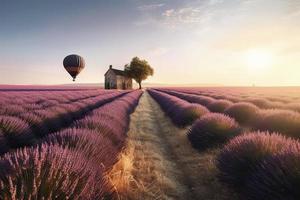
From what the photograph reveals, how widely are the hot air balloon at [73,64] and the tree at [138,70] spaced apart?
3063 centimetres

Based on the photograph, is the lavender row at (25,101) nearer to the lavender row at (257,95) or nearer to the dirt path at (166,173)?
the dirt path at (166,173)

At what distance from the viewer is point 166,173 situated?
4691 mm

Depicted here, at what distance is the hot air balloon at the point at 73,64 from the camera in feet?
Answer: 94.3

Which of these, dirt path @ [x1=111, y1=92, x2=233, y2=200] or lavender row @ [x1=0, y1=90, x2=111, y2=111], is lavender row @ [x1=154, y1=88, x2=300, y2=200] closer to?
dirt path @ [x1=111, y1=92, x2=233, y2=200]

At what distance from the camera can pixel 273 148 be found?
3377 millimetres

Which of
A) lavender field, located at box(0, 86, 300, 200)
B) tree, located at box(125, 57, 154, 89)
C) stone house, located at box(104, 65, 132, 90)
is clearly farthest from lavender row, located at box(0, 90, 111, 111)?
tree, located at box(125, 57, 154, 89)

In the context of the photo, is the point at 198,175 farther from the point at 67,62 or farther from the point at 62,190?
the point at 67,62

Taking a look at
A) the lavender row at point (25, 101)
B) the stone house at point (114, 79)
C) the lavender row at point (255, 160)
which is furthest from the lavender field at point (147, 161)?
the stone house at point (114, 79)

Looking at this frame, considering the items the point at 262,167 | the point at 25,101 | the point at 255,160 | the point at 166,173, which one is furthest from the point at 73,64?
the point at 262,167

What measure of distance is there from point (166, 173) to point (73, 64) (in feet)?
84.5

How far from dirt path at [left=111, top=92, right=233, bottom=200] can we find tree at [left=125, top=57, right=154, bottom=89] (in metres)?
53.4

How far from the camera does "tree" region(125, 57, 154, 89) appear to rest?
59.8m

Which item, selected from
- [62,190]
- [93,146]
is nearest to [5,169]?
[62,190]

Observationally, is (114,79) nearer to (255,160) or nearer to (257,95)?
(257,95)
